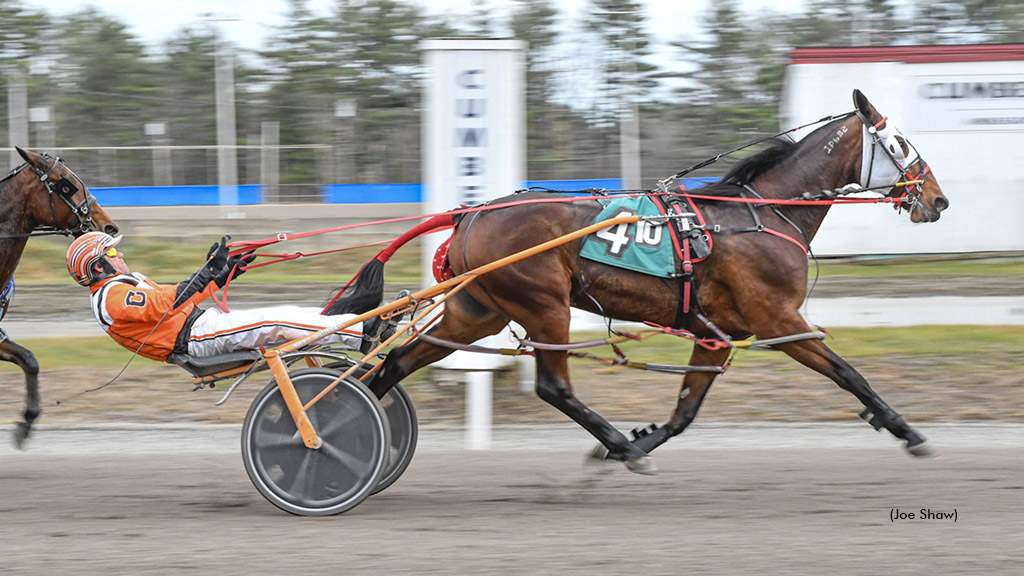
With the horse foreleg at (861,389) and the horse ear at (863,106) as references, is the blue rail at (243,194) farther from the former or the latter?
the horse foreleg at (861,389)

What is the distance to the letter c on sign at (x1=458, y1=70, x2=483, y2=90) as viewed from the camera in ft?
25.7

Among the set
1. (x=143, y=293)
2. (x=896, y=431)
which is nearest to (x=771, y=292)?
(x=896, y=431)

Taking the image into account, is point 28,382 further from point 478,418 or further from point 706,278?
point 706,278

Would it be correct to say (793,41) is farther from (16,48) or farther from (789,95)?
(16,48)

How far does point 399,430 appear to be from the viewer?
5926 millimetres

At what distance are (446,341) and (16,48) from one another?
27.1 meters

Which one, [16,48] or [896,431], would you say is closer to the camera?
[896,431]

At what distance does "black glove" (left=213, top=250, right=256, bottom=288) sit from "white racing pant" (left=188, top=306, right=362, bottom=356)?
19 cm

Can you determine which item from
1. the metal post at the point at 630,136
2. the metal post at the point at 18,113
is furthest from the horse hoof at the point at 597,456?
the metal post at the point at 18,113

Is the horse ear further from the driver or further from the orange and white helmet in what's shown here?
the orange and white helmet

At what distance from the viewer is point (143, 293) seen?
530 centimetres

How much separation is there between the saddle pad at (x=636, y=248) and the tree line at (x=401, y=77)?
1545cm

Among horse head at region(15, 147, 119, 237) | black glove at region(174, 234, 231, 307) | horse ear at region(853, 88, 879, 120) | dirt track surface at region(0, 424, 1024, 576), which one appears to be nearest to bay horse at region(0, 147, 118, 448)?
horse head at region(15, 147, 119, 237)

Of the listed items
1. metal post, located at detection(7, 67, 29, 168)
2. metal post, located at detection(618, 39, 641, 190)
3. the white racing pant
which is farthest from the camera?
metal post, located at detection(7, 67, 29, 168)
